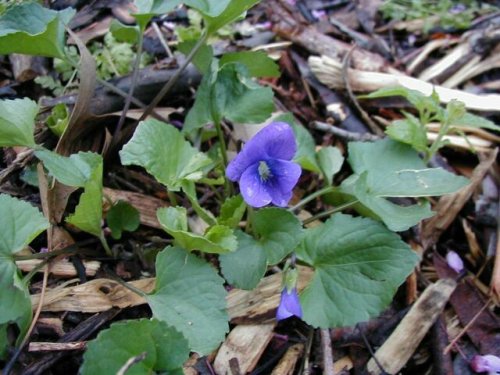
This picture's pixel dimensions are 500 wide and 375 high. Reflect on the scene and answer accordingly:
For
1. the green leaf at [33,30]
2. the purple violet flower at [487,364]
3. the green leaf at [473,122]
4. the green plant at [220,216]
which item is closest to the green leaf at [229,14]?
the green plant at [220,216]

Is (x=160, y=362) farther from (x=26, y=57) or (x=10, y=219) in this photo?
(x=26, y=57)

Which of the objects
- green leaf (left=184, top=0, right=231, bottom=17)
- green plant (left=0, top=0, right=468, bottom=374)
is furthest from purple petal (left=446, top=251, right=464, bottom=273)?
green leaf (left=184, top=0, right=231, bottom=17)

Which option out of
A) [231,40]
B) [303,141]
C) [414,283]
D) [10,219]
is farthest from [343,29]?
[10,219]

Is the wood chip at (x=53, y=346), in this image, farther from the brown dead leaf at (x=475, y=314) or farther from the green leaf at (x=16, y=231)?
the brown dead leaf at (x=475, y=314)

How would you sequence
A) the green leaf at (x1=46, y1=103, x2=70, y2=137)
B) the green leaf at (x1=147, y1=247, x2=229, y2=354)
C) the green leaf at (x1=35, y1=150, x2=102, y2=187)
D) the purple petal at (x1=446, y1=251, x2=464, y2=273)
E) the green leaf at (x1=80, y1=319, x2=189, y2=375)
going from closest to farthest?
the green leaf at (x1=80, y1=319, x2=189, y2=375)
the green leaf at (x1=147, y1=247, x2=229, y2=354)
the green leaf at (x1=35, y1=150, x2=102, y2=187)
the green leaf at (x1=46, y1=103, x2=70, y2=137)
the purple petal at (x1=446, y1=251, x2=464, y2=273)

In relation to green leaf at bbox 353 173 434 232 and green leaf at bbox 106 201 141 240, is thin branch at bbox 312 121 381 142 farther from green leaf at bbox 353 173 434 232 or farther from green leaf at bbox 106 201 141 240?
green leaf at bbox 106 201 141 240

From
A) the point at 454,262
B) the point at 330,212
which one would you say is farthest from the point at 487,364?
the point at 330,212

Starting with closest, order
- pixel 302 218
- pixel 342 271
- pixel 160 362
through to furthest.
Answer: pixel 160 362 < pixel 342 271 < pixel 302 218
